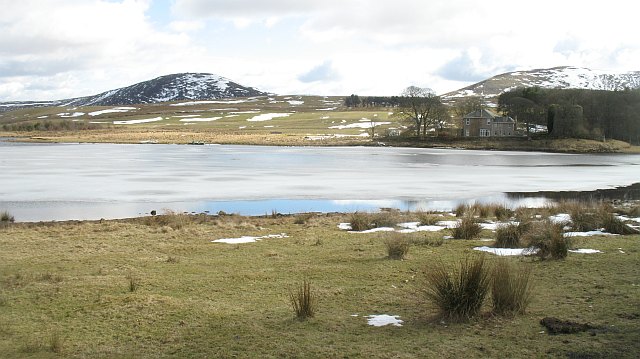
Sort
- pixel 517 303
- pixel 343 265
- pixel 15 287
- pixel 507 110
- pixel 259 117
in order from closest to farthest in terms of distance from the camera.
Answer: pixel 517 303, pixel 15 287, pixel 343 265, pixel 507 110, pixel 259 117

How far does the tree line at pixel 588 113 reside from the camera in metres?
86.7

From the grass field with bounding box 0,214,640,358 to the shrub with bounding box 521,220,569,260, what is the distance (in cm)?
31

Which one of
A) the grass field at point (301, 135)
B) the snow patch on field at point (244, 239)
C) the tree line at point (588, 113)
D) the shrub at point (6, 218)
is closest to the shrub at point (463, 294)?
the snow patch on field at point (244, 239)

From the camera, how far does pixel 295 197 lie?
2898 centimetres

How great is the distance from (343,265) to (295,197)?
57.5ft

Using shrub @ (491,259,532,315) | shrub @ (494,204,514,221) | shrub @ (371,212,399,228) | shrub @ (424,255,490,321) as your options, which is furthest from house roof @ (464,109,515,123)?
shrub @ (424,255,490,321)

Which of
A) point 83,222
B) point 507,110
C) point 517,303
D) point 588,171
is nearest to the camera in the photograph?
point 517,303

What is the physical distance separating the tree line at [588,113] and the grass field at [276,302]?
7890 cm

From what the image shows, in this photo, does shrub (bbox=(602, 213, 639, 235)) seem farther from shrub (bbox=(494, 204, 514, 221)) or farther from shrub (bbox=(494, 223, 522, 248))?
shrub (bbox=(494, 204, 514, 221))

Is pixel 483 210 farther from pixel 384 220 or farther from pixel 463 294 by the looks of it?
pixel 463 294

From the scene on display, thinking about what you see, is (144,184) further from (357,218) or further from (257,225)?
(357,218)

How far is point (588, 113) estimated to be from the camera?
304ft

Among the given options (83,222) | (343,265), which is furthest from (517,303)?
(83,222)

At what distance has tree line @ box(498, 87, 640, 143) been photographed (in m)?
86.7
